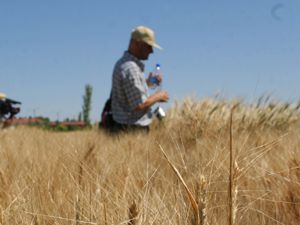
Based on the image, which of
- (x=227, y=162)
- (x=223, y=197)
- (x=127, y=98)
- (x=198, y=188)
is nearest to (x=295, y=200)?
(x=223, y=197)

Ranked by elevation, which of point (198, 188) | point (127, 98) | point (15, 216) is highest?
point (127, 98)

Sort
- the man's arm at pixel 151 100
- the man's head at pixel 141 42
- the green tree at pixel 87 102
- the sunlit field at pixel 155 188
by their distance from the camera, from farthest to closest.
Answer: the green tree at pixel 87 102
the man's head at pixel 141 42
the man's arm at pixel 151 100
the sunlit field at pixel 155 188

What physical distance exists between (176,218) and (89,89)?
70.4 ft

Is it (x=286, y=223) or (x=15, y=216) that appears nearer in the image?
(x=15, y=216)

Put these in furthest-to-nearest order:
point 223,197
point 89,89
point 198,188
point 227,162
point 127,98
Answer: point 89,89
point 127,98
point 227,162
point 223,197
point 198,188

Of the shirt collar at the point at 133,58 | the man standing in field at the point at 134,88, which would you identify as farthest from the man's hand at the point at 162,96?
the shirt collar at the point at 133,58

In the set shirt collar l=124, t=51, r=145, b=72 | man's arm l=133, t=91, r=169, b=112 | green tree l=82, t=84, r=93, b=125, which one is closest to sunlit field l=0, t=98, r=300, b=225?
man's arm l=133, t=91, r=169, b=112

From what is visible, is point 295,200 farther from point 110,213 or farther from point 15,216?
point 15,216

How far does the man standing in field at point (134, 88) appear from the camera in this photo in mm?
3094

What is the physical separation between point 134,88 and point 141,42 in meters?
0.36

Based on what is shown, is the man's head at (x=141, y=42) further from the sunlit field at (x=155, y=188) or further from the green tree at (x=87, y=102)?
the green tree at (x=87, y=102)

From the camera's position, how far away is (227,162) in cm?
134

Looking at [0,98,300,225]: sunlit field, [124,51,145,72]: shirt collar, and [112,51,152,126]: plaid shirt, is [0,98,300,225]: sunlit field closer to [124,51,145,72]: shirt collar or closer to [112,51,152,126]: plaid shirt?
[112,51,152,126]: plaid shirt

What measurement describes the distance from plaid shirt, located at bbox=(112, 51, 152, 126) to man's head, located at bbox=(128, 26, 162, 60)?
1.9 inches
